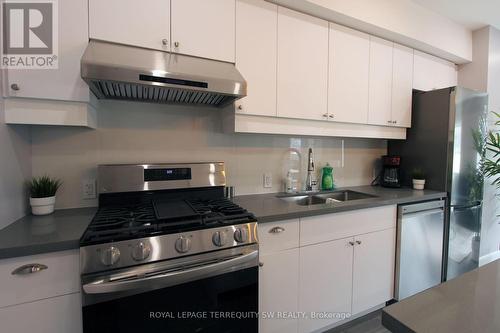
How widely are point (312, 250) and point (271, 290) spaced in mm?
343

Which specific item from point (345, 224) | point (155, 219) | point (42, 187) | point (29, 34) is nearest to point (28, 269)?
point (155, 219)

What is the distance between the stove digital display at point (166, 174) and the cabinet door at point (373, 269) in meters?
1.25

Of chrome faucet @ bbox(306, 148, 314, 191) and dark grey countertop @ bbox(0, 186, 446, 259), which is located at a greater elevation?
chrome faucet @ bbox(306, 148, 314, 191)

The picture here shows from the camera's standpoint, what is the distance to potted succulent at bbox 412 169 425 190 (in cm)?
218

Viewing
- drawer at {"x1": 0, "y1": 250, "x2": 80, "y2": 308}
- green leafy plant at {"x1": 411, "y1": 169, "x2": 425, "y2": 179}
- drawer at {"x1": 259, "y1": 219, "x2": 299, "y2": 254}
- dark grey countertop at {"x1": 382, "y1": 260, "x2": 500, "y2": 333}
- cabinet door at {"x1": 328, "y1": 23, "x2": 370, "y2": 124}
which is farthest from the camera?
green leafy plant at {"x1": 411, "y1": 169, "x2": 425, "y2": 179}

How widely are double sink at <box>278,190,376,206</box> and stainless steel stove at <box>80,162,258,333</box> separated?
2.47 ft

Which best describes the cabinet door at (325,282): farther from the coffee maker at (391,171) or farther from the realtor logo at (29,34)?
the realtor logo at (29,34)

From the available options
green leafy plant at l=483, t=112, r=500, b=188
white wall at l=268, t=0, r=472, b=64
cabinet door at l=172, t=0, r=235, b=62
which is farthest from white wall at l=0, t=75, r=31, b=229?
green leafy plant at l=483, t=112, r=500, b=188

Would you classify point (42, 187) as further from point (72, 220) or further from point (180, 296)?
point (180, 296)

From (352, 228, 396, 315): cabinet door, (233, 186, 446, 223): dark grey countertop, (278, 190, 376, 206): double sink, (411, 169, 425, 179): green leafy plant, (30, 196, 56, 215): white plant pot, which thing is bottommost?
(352, 228, 396, 315): cabinet door

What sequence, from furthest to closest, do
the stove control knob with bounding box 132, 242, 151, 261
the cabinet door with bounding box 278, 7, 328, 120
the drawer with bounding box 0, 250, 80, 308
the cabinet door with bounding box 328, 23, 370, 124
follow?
the cabinet door with bounding box 328, 23, 370, 124, the cabinet door with bounding box 278, 7, 328, 120, the stove control knob with bounding box 132, 242, 151, 261, the drawer with bounding box 0, 250, 80, 308

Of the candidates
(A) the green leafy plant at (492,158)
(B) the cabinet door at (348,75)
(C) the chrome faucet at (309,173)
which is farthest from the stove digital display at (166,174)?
(A) the green leafy plant at (492,158)

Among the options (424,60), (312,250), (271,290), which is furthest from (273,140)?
(424,60)

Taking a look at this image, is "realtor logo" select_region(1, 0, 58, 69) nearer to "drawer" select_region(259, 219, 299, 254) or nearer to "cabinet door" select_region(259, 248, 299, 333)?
"drawer" select_region(259, 219, 299, 254)
